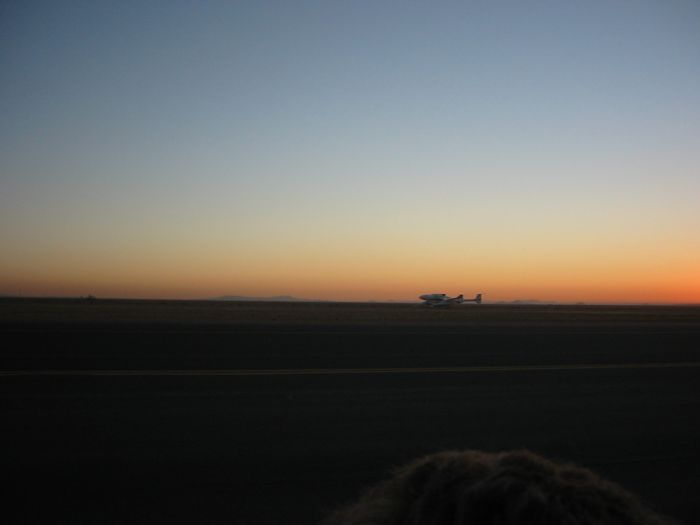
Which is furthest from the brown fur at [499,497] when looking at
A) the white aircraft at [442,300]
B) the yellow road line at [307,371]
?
the white aircraft at [442,300]

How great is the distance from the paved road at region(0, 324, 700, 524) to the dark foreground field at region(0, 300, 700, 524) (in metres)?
0.03

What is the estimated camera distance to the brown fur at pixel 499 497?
1005 millimetres

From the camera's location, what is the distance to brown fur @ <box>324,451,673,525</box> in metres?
1.00

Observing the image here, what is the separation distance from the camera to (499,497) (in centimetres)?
103

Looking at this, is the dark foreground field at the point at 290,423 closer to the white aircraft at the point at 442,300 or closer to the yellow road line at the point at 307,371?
the yellow road line at the point at 307,371

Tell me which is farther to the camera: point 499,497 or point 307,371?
point 307,371

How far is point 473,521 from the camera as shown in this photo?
100cm

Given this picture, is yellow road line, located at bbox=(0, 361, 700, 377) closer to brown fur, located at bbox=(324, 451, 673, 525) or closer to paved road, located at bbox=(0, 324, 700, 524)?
paved road, located at bbox=(0, 324, 700, 524)

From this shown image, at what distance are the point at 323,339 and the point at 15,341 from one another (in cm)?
1015

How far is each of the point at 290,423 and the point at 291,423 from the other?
1 cm

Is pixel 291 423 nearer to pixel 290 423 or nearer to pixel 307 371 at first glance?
pixel 290 423

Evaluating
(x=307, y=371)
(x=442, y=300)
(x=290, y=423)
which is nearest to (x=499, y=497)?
(x=290, y=423)

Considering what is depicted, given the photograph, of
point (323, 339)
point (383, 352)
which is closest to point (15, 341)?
point (323, 339)

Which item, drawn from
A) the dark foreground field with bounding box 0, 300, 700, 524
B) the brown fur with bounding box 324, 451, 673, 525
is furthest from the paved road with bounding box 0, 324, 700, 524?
the brown fur with bounding box 324, 451, 673, 525
